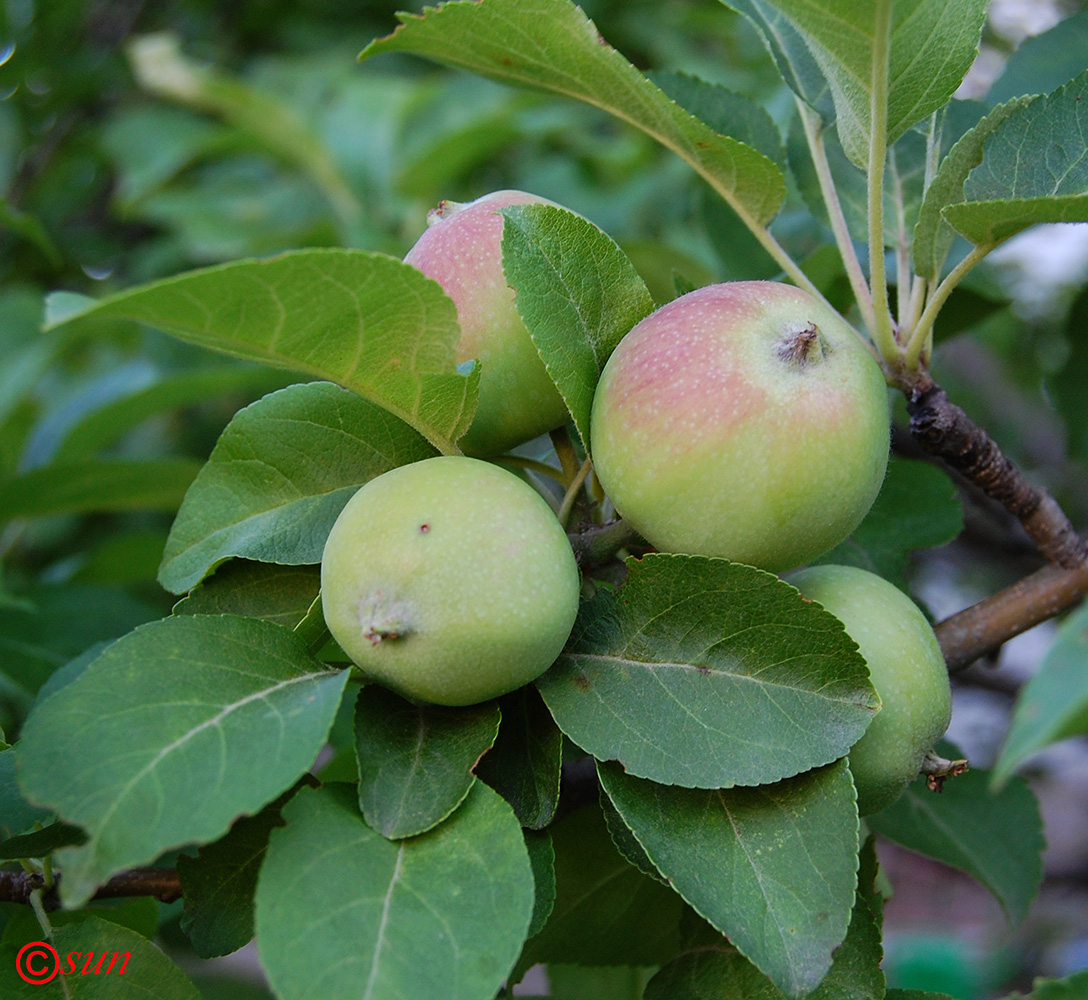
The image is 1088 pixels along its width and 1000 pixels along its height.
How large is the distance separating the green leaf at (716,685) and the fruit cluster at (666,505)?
0.03 meters

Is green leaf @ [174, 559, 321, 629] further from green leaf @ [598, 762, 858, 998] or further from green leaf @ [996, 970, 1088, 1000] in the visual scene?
green leaf @ [996, 970, 1088, 1000]

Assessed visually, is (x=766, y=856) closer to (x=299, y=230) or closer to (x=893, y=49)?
(x=893, y=49)

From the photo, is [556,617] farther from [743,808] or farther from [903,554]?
[903,554]

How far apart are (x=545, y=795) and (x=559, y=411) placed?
0.29m

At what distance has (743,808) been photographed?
718 millimetres

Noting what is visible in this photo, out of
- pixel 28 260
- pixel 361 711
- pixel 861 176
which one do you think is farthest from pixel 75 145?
pixel 361 711

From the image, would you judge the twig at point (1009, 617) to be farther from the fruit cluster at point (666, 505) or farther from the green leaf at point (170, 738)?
the green leaf at point (170, 738)

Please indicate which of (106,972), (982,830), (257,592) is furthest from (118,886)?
(982,830)

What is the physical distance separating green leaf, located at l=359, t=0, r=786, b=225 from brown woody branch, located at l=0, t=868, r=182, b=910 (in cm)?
70

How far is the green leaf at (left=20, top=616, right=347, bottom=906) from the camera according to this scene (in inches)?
23.1

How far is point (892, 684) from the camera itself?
2.42ft

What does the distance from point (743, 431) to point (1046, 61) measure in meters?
0.78

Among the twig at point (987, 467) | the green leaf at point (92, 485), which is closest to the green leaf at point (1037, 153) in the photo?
the twig at point (987, 467)

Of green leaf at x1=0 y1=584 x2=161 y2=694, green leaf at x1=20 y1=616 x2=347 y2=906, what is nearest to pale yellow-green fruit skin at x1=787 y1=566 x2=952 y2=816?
green leaf at x1=20 y1=616 x2=347 y2=906
